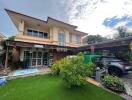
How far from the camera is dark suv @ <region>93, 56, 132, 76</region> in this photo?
849cm

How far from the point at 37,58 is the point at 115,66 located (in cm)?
1069

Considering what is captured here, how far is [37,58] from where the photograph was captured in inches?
600

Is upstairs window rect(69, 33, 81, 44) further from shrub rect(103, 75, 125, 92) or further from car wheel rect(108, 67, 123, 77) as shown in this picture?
shrub rect(103, 75, 125, 92)

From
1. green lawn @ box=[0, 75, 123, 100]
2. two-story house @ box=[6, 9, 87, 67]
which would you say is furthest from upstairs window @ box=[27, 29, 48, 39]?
green lawn @ box=[0, 75, 123, 100]

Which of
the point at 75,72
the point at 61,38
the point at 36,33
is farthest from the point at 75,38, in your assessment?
the point at 75,72

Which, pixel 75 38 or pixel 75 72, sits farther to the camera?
pixel 75 38

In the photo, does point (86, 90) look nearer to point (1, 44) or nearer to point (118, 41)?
point (118, 41)

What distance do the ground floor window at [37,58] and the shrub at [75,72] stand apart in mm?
9262

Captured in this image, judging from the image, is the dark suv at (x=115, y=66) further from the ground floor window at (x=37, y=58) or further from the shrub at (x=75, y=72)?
the ground floor window at (x=37, y=58)

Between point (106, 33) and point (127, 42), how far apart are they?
25752 millimetres

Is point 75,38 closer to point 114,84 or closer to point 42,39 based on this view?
point 42,39

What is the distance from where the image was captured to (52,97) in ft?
18.8

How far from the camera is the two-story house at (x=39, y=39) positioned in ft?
45.4

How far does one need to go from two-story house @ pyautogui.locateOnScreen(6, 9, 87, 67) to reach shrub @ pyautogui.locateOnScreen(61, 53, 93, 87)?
7577mm
